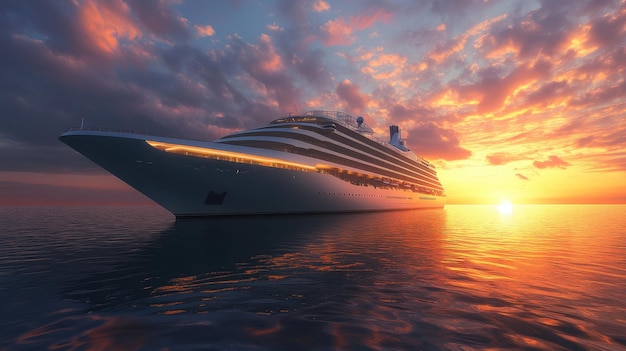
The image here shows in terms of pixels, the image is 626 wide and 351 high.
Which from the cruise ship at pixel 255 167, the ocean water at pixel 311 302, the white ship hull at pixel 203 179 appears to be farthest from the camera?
the cruise ship at pixel 255 167

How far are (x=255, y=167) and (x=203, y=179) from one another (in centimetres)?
497

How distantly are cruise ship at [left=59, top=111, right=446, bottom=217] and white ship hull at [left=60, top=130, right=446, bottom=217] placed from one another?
0.07 m

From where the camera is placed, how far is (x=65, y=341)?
13.5 feet

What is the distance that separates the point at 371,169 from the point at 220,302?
44501mm

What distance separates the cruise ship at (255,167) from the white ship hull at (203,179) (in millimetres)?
70

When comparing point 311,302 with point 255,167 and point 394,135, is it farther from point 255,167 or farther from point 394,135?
point 394,135

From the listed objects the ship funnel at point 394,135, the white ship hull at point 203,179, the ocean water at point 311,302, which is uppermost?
the ship funnel at point 394,135

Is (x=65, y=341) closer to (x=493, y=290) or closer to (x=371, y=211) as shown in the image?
(x=493, y=290)

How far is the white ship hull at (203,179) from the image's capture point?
2278 centimetres

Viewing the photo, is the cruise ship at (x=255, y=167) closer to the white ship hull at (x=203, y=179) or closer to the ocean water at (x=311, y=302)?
the white ship hull at (x=203, y=179)

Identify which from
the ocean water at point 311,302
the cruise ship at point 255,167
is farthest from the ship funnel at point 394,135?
the ocean water at point 311,302

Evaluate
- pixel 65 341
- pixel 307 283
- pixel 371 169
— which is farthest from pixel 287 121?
pixel 65 341

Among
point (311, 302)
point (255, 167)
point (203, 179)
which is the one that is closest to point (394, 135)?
point (255, 167)

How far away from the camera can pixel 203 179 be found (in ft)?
83.8
